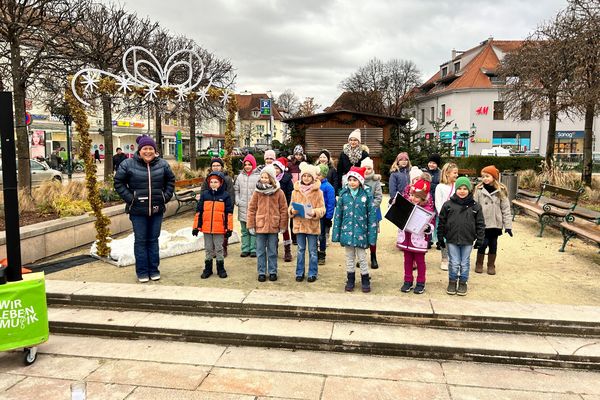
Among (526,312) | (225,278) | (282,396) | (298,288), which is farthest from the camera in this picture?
(225,278)

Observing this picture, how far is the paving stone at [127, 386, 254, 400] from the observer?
11.6 ft

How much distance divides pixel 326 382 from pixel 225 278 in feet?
8.77

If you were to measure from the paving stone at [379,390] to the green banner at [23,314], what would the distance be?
8.94ft

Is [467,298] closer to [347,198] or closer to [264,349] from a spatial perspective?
[347,198]

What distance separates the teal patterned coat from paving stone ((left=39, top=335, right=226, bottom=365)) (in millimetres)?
1977

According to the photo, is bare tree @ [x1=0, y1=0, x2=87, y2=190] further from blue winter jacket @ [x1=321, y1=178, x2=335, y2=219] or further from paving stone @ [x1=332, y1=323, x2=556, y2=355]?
paving stone @ [x1=332, y1=323, x2=556, y2=355]

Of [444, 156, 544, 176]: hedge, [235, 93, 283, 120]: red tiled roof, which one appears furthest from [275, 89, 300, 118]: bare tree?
[444, 156, 544, 176]: hedge

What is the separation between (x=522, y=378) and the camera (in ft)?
12.7

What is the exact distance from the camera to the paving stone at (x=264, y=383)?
3.63m

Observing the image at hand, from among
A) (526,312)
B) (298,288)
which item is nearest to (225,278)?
(298,288)

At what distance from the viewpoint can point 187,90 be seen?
7805 mm

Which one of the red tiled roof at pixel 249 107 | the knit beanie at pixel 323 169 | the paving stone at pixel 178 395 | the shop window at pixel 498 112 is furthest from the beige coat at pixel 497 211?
the red tiled roof at pixel 249 107

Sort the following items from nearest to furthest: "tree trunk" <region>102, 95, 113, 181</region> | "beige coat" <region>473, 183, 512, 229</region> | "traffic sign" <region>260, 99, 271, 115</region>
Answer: "beige coat" <region>473, 183, 512, 229</region> < "tree trunk" <region>102, 95, 113, 181</region> < "traffic sign" <region>260, 99, 271, 115</region>

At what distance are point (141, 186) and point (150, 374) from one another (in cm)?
267
